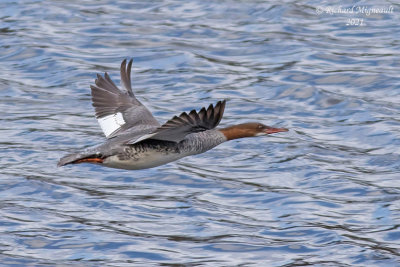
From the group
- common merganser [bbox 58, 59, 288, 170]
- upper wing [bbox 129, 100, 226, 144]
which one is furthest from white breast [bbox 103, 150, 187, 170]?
upper wing [bbox 129, 100, 226, 144]

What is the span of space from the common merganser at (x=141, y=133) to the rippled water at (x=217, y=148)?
3.33 feet

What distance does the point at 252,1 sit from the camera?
56.1 feet

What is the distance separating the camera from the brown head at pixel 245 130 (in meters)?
10.2

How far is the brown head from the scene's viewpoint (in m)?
10.2

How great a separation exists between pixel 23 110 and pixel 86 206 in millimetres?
3061

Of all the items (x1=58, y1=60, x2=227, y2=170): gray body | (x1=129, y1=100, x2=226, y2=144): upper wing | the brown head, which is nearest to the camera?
(x1=129, y1=100, x2=226, y2=144): upper wing

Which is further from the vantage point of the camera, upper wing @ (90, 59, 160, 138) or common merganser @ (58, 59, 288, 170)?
upper wing @ (90, 59, 160, 138)

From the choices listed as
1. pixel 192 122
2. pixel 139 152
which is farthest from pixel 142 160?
pixel 192 122

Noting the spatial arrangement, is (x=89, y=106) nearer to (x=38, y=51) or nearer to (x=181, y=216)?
(x=38, y=51)

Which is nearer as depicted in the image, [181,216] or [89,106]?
[181,216]

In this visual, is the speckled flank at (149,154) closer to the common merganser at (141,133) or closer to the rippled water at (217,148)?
the common merganser at (141,133)

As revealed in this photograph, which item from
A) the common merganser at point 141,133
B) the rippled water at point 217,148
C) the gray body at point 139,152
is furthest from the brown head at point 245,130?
the rippled water at point 217,148

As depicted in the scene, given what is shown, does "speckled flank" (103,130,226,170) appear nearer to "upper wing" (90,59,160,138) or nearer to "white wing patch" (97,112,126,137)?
"upper wing" (90,59,160,138)

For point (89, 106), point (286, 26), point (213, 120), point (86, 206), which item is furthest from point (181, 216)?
point (286, 26)
